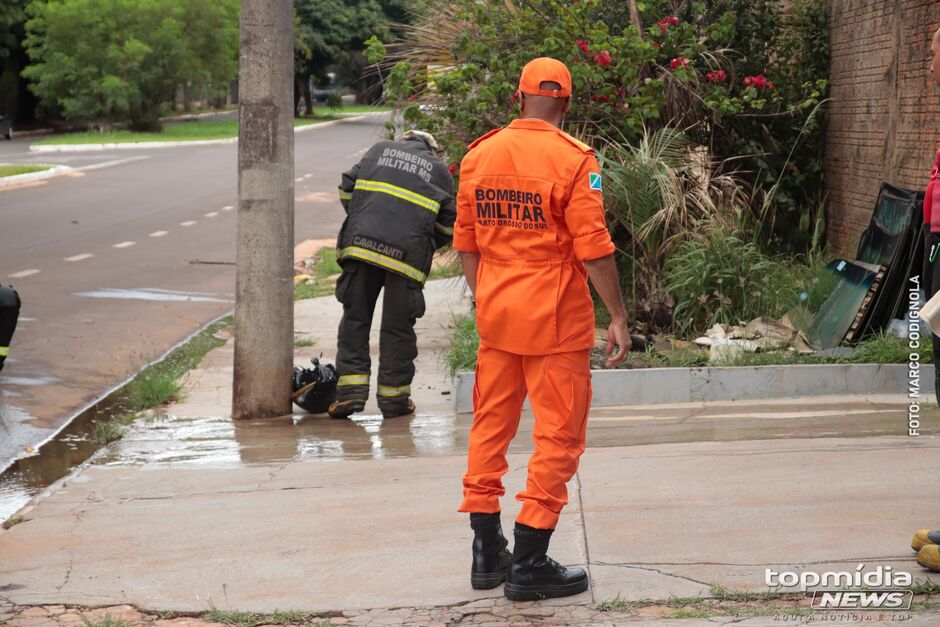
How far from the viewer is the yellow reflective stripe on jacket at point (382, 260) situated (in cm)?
723

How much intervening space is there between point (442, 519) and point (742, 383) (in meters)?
2.80

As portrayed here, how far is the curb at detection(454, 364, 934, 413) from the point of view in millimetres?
7180

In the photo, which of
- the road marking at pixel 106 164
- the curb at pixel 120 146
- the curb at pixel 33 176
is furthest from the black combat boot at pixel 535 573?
the curb at pixel 120 146

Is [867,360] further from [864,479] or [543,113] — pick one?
[543,113]

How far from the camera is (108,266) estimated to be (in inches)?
585

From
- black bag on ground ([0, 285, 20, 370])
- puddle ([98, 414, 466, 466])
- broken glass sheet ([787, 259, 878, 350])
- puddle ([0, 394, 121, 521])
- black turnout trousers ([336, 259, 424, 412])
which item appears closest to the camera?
puddle ([0, 394, 121, 521])

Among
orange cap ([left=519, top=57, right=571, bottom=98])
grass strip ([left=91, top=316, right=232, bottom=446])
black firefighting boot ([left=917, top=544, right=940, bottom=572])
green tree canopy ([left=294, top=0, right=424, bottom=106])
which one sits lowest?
grass strip ([left=91, top=316, right=232, bottom=446])

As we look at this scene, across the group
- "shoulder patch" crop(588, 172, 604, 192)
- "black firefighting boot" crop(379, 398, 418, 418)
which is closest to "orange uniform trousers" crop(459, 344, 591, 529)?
"shoulder patch" crop(588, 172, 604, 192)

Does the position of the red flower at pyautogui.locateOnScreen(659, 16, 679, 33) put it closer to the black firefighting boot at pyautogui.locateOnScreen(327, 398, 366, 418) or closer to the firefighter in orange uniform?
the black firefighting boot at pyautogui.locateOnScreen(327, 398, 366, 418)

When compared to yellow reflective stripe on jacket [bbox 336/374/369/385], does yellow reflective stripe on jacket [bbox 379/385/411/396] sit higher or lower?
lower

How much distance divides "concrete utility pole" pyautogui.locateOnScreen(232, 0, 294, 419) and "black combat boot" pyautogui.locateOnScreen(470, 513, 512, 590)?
11.2ft

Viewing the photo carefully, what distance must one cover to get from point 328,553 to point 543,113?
1.89 m

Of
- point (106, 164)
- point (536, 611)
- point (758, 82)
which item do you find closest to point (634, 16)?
point (758, 82)

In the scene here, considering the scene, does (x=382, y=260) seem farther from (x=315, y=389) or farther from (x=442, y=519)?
(x=442, y=519)
